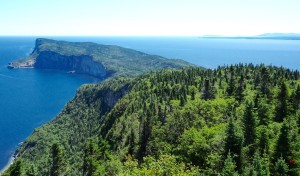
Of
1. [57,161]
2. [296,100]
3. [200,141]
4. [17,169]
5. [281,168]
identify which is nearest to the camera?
[281,168]

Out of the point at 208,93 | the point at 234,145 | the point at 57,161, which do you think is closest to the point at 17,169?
→ the point at 57,161

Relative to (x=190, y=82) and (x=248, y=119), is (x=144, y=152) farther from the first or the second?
(x=190, y=82)

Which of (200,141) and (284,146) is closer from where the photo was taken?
(284,146)

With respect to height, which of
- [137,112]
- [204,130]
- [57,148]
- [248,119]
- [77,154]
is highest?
[248,119]

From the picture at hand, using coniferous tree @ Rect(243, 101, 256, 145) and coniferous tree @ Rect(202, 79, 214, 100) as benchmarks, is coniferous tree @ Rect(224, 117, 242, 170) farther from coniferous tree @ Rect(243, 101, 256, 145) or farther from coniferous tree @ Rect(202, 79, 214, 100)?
coniferous tree @ Rect(202, 79, 214, 100)

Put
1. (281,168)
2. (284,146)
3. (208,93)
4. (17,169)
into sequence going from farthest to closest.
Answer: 1. (208,93)
2. (17,169)
3. (284,146)
4. (281,168)

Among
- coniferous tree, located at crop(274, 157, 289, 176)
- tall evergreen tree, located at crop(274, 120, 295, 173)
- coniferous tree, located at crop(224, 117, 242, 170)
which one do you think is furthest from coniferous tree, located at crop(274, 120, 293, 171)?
coniferous tree, located at crop(274, 157, 289, 176)

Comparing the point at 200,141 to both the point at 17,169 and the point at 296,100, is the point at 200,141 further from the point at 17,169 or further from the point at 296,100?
the point at 296,100

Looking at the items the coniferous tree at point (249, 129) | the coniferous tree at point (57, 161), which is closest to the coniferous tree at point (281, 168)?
the coniferous tree at point (249, 129)

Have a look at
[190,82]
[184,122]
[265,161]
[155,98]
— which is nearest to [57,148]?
[184,122]

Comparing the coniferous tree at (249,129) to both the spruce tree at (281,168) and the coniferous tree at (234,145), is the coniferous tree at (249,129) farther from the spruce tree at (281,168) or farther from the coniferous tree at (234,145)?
the spruce tree at (281,168)

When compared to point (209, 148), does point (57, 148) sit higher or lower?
lower
